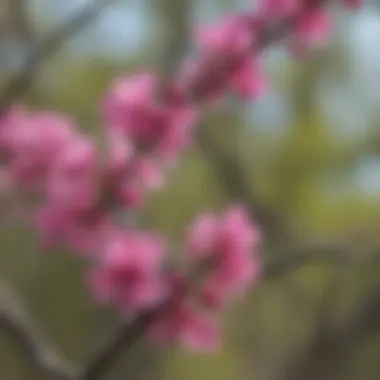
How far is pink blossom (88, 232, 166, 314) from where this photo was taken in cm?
78

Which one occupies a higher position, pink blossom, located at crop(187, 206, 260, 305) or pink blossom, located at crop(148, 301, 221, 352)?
pink blossom, located at crop(187, 206, 260, 305)

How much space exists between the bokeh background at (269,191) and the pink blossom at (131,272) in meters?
0.40

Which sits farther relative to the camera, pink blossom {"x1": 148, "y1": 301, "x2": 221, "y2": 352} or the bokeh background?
the bokeh background

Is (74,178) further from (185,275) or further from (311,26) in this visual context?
(311,26)

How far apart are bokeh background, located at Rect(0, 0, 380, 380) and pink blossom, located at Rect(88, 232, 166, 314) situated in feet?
1.31

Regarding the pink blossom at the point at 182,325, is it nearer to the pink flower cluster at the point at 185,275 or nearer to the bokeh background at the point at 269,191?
the pink flower cluster at the point at 185,275

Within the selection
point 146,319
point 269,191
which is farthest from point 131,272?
point 269,191

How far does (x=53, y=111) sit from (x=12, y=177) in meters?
0.38

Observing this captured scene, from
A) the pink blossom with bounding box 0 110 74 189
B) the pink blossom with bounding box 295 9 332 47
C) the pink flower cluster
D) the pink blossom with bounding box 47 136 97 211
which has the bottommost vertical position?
the pink flower cluster

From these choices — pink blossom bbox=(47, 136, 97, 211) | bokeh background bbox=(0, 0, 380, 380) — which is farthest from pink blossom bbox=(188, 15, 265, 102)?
bokeh background bbox=(0, 0, 380, 380)

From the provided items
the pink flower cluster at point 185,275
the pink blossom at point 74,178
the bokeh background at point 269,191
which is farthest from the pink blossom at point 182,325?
the bokeh background at point 269,191

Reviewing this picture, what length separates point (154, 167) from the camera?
0.80m

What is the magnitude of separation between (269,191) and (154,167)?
0.46 metres

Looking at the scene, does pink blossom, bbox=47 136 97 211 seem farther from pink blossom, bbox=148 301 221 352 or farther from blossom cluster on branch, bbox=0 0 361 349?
pink blossom, bbox=148 301 221 352
